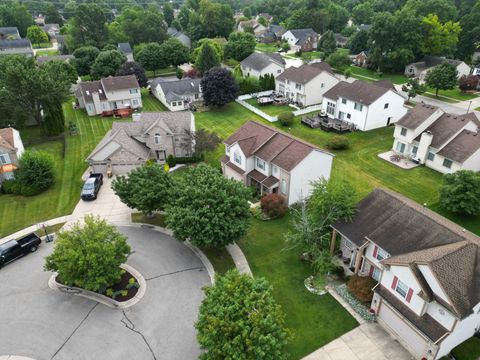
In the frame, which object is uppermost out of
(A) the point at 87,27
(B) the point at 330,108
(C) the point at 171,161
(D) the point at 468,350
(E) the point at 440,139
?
(A) the point at 87,27

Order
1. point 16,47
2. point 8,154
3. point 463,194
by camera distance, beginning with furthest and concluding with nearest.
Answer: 1. point 16,47
2. point 8,154
3. point 463,194

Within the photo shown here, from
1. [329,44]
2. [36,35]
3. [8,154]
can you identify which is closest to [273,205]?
[8,154]

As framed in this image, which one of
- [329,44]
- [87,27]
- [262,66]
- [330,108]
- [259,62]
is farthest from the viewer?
[329,44]

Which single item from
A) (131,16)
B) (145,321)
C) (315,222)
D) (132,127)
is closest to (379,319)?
(315,222)

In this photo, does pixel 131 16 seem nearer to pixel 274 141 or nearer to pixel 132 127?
pixel 132 127

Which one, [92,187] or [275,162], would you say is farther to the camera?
[92,187]

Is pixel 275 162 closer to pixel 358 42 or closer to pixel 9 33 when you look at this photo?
pixel 358 42
